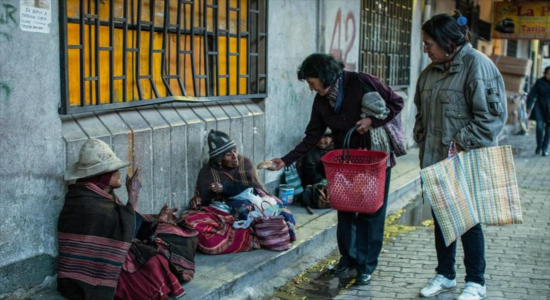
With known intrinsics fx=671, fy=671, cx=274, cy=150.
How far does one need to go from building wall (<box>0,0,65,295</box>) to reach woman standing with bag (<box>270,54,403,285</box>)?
1.62 meters

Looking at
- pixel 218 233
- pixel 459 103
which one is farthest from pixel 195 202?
pixel 459 103

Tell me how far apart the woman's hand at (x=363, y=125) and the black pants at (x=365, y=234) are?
43 centimetres

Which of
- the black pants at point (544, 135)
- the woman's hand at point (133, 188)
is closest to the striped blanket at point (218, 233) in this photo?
the woman's hand at point (133, 188)

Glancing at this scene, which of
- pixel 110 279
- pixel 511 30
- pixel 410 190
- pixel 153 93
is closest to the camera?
pixel 110 279

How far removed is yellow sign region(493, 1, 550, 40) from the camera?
55.5 feet

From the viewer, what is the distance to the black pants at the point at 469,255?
4.45 metres

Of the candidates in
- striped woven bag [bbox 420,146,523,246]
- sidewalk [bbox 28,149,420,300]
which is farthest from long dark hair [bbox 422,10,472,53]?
sidewalk [bbox 28,149,420,300]

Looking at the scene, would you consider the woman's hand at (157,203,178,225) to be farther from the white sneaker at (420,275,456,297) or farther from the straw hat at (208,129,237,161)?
the white sneaker at (420,275,456,297)

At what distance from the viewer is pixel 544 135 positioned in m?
12.9

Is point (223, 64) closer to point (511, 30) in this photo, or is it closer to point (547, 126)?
point (547, 126)

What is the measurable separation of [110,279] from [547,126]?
10.9 m

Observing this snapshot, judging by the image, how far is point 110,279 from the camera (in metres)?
3.96

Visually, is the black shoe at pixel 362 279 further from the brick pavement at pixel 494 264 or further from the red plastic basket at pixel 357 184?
the red plastic basket at pixel 357 184

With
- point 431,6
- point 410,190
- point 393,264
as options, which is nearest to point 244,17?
point 393,264
